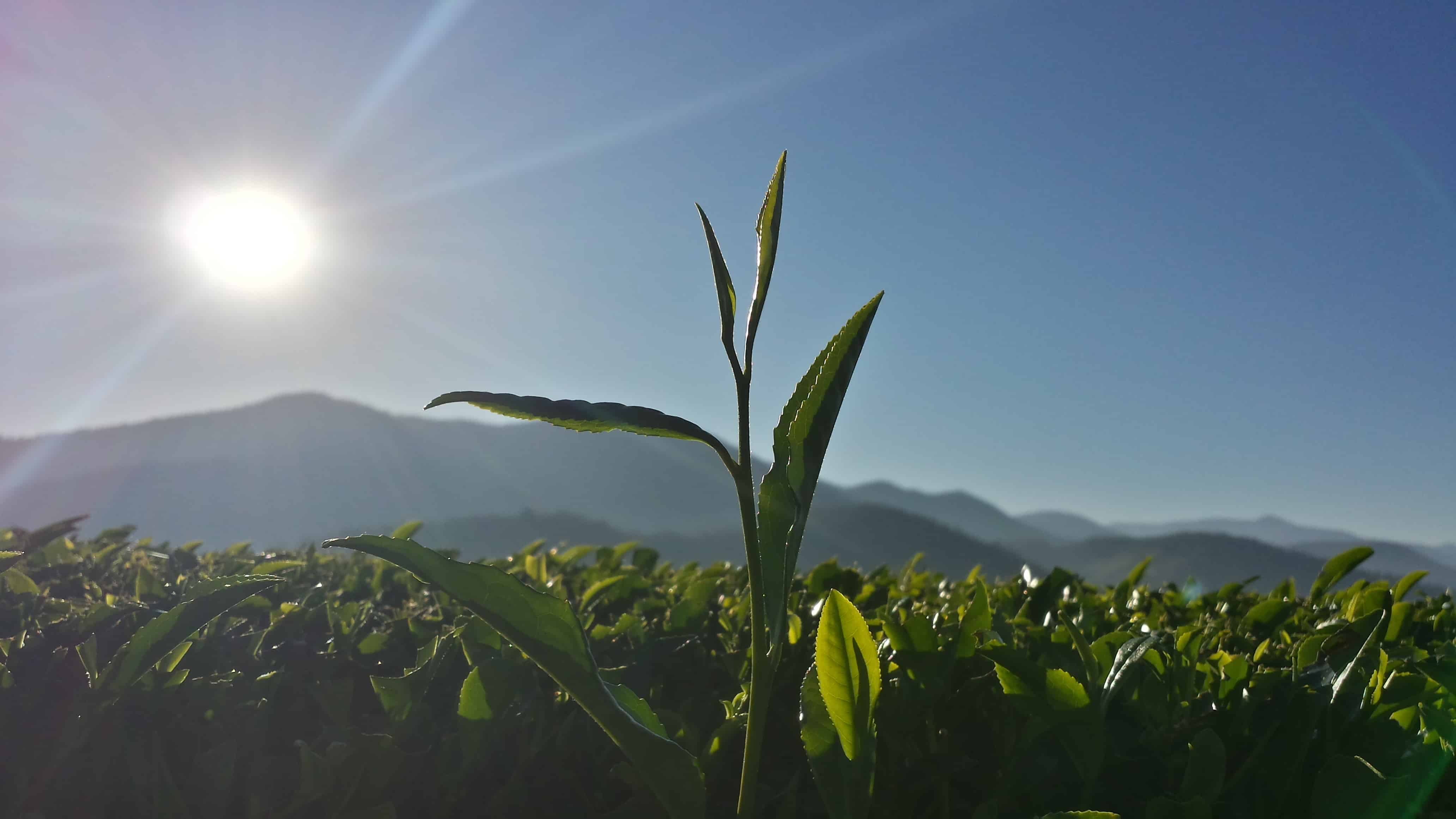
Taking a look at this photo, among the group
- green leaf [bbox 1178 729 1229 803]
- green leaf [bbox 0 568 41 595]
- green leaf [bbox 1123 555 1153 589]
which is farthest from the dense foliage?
green leaf [bbox 1123 555 1153 589]

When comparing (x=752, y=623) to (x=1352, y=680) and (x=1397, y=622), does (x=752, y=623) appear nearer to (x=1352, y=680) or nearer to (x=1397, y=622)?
(x=1352, y=680)

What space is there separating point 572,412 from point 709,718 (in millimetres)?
928

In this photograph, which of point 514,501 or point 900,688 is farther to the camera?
point 514,501

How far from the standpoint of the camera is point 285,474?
6362 centimetres

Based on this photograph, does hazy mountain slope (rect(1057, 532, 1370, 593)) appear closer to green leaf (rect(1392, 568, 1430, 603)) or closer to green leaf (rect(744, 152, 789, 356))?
green leaf (rect(1392, 568, 1430, 603))

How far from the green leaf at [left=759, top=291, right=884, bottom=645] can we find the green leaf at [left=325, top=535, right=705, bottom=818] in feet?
0.71

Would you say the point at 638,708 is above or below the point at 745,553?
below

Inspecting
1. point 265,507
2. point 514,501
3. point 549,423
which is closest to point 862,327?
point 549,423

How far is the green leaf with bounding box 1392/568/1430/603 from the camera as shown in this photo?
2.14m

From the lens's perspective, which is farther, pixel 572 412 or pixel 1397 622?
pixel 1397 622

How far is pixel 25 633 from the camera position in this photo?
5.44 feet

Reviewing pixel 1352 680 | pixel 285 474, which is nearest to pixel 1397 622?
pixel 1352 680

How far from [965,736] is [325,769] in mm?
1124

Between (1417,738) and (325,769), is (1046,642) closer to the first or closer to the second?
(1417,738)
